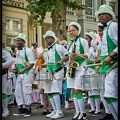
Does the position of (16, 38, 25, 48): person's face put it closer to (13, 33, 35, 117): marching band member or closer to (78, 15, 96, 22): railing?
(13, 33, 35, 117): marching band member

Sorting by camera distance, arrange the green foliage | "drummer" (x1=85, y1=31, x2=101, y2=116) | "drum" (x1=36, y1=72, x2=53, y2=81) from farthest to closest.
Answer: the green foliage, "drummer" (x1=85, y1=31, x2=101, y2=116), "drum" (x1=36, y1=72, x2=53, y2=81)

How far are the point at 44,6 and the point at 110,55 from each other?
5.35 m

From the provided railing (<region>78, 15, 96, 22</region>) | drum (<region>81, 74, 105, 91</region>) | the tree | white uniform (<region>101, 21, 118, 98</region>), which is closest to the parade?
drum (<region>81, 74, 105, 91</region>)

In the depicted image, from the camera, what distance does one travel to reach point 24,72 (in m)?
7.81

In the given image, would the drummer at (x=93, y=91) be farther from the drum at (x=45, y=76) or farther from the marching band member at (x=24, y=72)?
the marching band member at (x=24, y=72)

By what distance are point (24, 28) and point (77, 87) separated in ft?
7.50

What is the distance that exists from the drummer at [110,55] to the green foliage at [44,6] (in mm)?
4270

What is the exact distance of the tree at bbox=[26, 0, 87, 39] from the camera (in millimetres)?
9672

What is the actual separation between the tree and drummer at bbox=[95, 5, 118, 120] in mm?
4288

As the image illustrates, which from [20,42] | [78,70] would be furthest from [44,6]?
[78,70]

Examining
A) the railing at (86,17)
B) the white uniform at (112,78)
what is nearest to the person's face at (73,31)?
the white uniform at (112,78)

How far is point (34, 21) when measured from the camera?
30.7ft

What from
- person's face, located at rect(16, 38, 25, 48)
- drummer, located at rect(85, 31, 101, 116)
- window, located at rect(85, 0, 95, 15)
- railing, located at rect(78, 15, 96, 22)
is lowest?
drummer, located at rect(85, 31, 101, 116)

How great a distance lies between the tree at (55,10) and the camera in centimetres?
967
